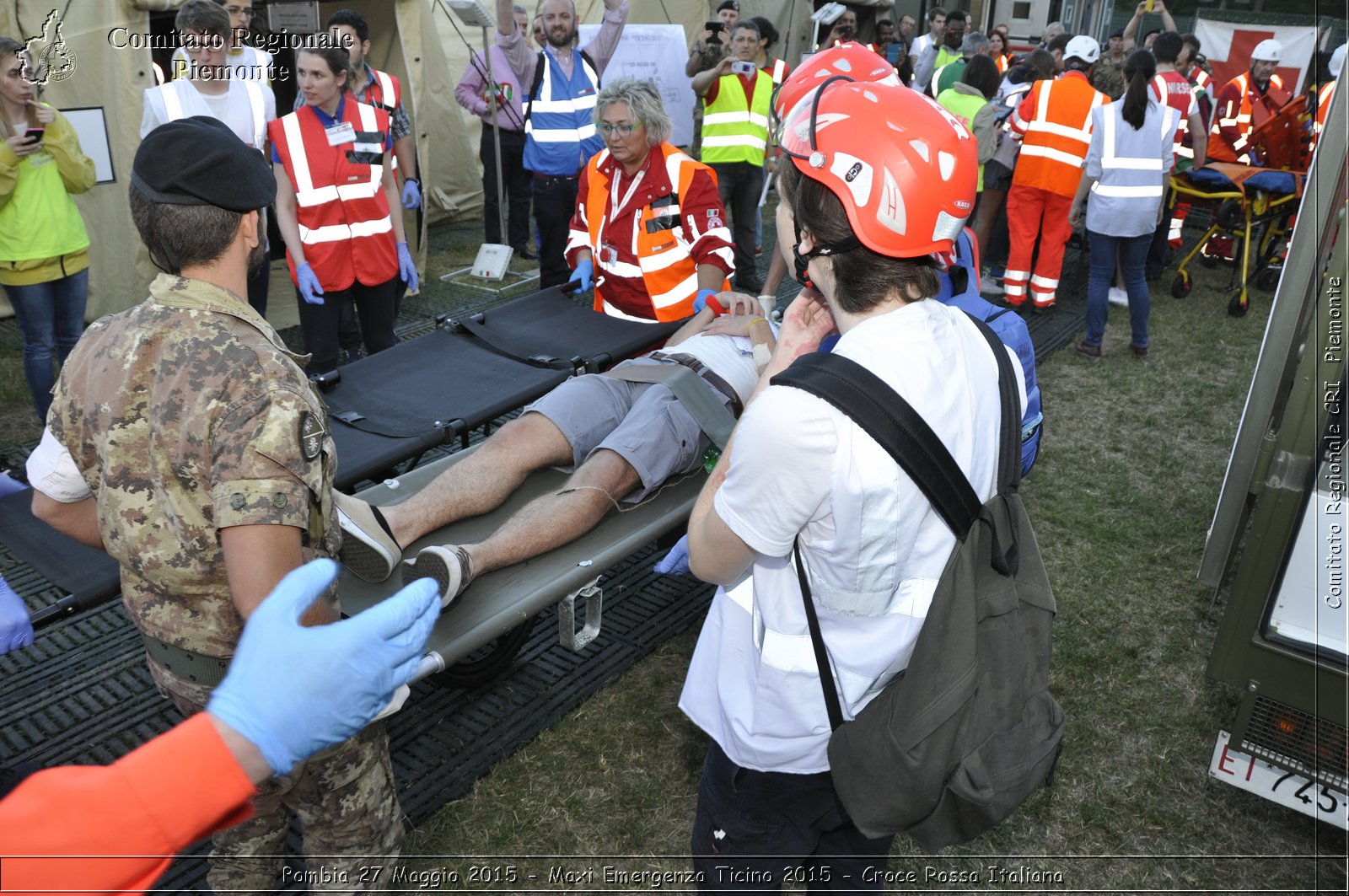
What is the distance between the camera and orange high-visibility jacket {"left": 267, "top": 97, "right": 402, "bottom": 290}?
15.4ft

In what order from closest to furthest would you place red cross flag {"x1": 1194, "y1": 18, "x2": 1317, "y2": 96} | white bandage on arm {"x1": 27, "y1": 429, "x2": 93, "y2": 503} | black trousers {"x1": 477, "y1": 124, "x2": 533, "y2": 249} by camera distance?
white bandage on arm {"x1": 27, "y1": 429, "x2": 93, "y2": 503} → black trousers {"x1": 477, "y1": 124, "x2": 533, "y2": 249} → red cross flag {"x1": 1194, "y1": 18, "x2": 1317, "y2": 96}

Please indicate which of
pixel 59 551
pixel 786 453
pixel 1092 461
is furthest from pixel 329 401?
pixel 1092 461

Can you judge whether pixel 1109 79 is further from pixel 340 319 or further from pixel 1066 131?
pixel 340 319

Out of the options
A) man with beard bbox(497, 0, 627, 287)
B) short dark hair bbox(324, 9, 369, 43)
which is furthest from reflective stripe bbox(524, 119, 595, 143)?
short dark hair bbox(324, 9, 369, 43)

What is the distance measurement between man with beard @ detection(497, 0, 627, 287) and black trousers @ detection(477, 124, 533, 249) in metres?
0.61

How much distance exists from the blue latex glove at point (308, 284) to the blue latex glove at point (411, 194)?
1.42m

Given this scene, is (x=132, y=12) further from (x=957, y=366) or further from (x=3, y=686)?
(x=957, y=366)

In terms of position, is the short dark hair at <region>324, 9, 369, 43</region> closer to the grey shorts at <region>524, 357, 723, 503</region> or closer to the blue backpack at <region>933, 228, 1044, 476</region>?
the grey shorts at <region>524, 357, 723, 503</region>

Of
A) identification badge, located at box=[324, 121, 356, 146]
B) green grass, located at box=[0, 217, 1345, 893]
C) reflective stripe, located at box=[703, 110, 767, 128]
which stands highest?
identification badge, located at box=[324, 121, 356, 146]

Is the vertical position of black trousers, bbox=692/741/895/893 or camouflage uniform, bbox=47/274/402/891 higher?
camouflage uniform, bbox=47/274/402/891

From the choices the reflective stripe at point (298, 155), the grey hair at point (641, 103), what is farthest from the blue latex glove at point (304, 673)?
the reflective stripe at point (298, 155)

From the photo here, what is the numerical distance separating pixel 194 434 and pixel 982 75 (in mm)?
7033

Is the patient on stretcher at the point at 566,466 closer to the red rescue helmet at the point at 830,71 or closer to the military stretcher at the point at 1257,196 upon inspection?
the red rescue helmet at the point at 830,71

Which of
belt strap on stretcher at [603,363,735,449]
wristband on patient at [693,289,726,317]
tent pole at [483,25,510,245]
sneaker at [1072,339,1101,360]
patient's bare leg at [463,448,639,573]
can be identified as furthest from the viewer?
tent pole at [483,25,510,245]
